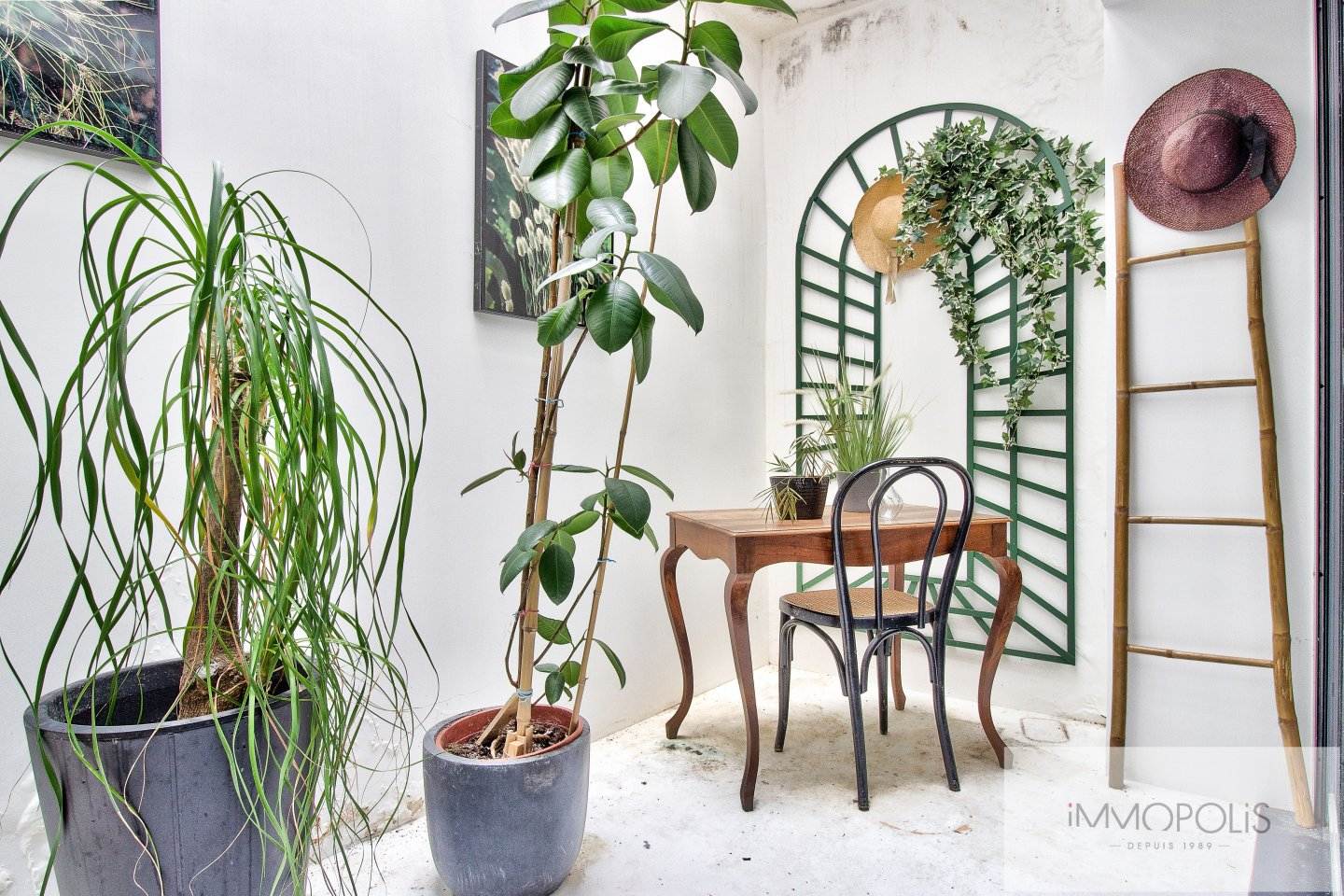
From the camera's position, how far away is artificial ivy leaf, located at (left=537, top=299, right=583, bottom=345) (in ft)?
4.53

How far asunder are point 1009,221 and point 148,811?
8.58 feet

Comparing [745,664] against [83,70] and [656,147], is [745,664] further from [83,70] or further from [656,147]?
[83,70]

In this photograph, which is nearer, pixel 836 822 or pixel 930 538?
pixel 836 822

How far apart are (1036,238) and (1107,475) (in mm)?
819

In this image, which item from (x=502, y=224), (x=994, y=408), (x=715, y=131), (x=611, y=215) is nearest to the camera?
(x=611, y=215)

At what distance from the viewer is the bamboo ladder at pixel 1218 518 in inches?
69.5

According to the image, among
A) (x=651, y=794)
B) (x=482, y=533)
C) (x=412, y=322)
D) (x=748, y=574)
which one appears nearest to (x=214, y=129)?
(x=412, y=322)

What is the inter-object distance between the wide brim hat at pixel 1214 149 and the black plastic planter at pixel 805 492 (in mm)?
1105

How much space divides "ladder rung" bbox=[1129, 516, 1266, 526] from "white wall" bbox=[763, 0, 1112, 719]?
0.51ft

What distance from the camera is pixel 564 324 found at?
140cm

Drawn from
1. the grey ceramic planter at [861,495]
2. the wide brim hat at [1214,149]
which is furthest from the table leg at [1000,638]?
the wide brim hat at [1214,149]

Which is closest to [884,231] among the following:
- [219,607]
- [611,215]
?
[611,215]

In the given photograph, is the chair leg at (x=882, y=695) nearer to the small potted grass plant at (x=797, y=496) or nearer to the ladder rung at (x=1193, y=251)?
the small potted grass plant at (x=797, y=496)

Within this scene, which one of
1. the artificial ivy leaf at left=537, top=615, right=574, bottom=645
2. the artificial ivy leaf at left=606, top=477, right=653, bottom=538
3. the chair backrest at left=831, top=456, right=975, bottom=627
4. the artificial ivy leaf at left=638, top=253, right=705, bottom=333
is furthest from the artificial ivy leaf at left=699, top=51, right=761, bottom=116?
the artificial ivy leaf at left=537, top=615, right=574, bottom=645
